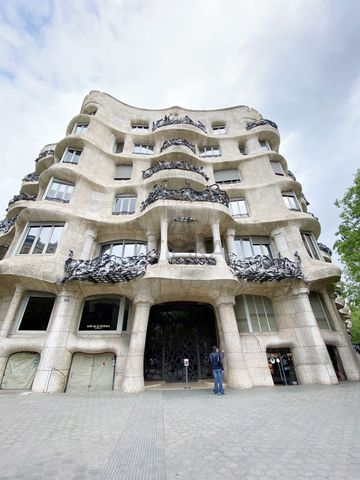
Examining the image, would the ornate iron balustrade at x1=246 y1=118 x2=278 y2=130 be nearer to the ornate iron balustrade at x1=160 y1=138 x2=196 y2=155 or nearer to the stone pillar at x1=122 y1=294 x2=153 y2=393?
the ornate iron balustrade at x1=160 y1=138 x2=196 y2=155

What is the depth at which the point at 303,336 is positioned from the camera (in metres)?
11.9

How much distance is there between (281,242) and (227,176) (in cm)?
717

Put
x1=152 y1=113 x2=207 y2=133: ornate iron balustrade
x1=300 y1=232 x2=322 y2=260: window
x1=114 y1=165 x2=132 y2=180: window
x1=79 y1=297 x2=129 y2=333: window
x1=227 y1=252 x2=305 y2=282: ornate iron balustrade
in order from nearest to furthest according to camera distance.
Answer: x1=227 y1=252 x2=305 y2=282: ornate iron balustrade
x1=79 y1=297 x2=129 y2=333: window
x1=300 y1=232 x2=322 y2=260: window
x1=114 y1=165 x2=132 y2=180: window
x1=152 y1=113 x2=207 y2=133: ornate iron balustrade

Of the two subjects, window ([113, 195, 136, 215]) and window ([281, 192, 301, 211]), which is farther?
window ([281, 192, 301, 211])

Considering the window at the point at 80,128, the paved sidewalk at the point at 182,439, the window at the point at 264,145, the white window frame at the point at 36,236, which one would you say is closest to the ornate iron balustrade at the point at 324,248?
the window at the point at 264,145

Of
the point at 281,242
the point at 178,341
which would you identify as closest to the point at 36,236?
the point at 178,341

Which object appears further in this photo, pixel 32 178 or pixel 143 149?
pixel 143 149

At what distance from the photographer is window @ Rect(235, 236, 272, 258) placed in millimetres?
14922

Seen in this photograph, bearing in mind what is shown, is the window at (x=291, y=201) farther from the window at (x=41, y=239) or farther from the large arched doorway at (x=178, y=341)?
the window at (x=41, y=239)

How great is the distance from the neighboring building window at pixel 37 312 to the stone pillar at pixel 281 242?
46.8 ft

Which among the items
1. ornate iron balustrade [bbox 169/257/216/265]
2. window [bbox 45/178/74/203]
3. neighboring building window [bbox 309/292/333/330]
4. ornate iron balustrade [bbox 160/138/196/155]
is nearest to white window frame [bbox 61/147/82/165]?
window [bbox 45/178/74/203]

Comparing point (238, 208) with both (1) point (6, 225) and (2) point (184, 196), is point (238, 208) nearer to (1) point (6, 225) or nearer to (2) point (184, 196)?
(2) point (184, 196)

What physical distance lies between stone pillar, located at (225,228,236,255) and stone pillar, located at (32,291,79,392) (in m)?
9.65

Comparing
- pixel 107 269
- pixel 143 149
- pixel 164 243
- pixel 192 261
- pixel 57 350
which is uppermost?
pixel 143 149
